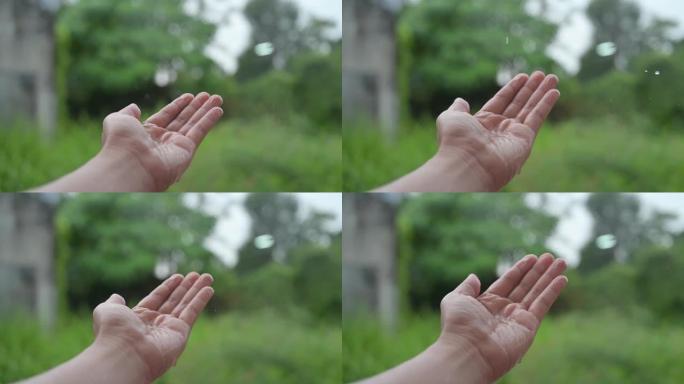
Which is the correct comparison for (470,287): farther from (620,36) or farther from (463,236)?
(620,36)

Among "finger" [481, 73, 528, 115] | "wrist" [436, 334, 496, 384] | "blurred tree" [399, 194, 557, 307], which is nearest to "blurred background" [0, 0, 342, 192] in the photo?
"blurred tree" [399, 194, 557, 307]

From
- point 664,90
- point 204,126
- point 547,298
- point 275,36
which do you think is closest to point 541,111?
point 664,90

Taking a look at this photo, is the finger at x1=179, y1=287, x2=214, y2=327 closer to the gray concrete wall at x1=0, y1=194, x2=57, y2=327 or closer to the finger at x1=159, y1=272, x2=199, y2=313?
the finger at x1=159, y1=272, x2=199, y2=313

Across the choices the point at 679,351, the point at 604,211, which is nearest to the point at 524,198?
the point at 604,211

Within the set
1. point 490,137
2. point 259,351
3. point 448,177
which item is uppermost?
point 490,137

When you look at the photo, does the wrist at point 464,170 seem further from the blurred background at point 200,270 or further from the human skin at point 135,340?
the human skin at point 135,340

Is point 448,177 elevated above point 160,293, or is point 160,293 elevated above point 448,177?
point 448,177
